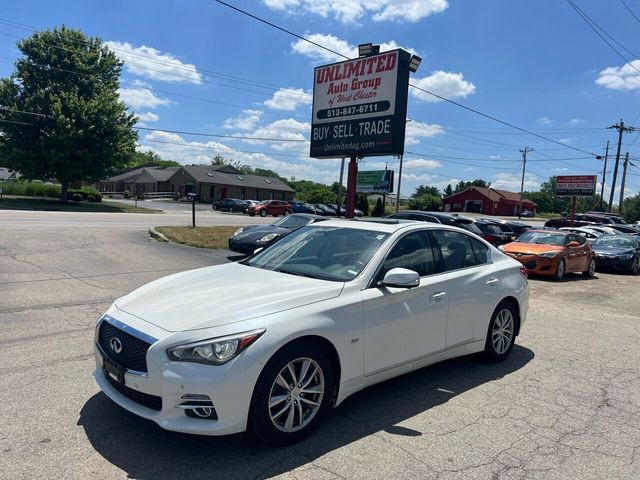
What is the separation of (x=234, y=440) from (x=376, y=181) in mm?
54488

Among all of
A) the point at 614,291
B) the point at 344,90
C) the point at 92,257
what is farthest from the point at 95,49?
Result: the point at 614,291

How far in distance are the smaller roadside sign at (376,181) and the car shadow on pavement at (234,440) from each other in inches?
2046

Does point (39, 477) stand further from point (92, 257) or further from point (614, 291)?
point (614, 291)

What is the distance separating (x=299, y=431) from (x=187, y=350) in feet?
3.36

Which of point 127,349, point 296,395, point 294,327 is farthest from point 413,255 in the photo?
point 127,349

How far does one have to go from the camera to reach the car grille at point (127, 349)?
318 centimetres

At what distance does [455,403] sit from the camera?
429 cm

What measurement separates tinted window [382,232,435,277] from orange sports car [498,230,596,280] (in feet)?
32.9

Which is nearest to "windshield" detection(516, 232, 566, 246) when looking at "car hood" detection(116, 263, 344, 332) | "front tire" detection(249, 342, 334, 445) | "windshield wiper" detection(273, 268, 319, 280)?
"windshield wiper" detection(273, 268, 319, 280)

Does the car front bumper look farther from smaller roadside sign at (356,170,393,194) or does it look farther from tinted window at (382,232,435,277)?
smaller roadside sign at (356,170,393,194)

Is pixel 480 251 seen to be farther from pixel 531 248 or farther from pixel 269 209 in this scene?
pixel 269 209

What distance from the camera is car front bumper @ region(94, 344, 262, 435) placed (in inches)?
118

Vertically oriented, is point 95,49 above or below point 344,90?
above

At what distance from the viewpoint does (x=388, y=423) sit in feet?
12.6
